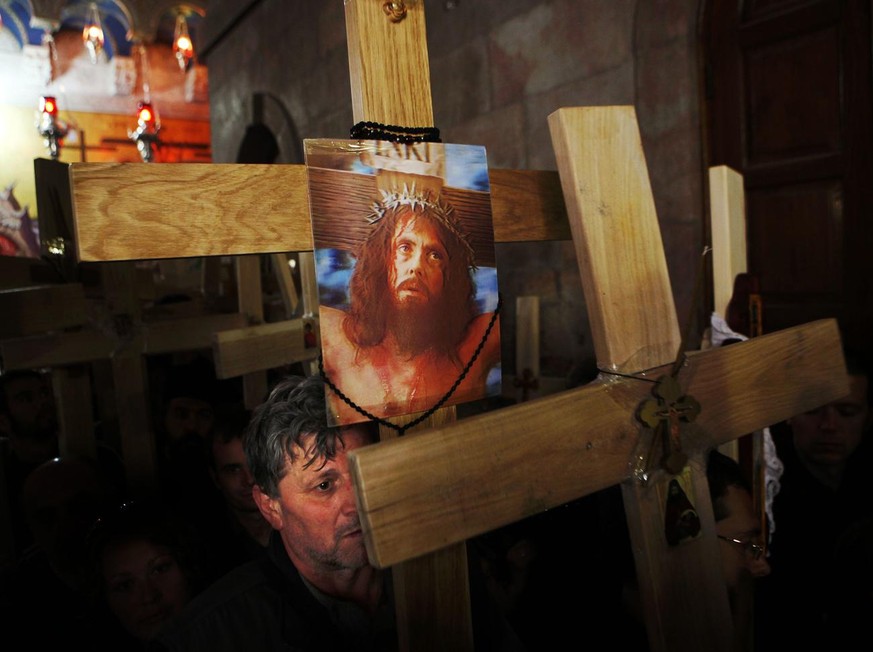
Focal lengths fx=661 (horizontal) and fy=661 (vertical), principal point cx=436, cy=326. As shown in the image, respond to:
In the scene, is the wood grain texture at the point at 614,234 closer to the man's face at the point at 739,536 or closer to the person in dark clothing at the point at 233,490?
the man's face at the point at 739,536

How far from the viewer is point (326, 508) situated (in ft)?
3.60

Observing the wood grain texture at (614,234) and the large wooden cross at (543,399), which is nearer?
the large wooden cross at (543,399)

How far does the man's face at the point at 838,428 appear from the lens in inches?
79.2

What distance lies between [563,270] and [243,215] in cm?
271

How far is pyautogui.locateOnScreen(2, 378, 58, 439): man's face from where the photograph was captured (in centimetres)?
282

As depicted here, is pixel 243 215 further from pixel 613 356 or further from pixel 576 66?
pixel 576 66

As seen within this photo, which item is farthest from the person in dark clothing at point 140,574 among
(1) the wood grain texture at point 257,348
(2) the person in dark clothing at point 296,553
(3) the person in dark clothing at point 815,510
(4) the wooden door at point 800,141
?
(4) the wooden door at point 800,141

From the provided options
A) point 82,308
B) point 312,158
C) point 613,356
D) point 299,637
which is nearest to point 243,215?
point 312,158

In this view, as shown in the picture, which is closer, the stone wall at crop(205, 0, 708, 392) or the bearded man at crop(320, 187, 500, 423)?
the bearded man at crop(320, 187, 500, 423)

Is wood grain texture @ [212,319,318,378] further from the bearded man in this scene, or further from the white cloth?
the white cloth

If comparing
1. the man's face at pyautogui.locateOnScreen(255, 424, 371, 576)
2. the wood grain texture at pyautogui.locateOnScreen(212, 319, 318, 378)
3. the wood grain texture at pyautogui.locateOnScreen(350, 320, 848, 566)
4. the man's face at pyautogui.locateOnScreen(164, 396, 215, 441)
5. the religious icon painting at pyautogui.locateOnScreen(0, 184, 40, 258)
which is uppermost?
the religious icon painting at pyautogui.locateOnScreen(0, 184, 40, 258)

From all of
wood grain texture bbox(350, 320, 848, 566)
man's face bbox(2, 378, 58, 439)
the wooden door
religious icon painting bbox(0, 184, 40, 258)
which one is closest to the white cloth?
wood grain texture bbox(350, 320, 848, 566)

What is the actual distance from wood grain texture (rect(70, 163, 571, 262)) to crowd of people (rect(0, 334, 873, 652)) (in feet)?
1.33

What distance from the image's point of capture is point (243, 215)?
2.51 feet
